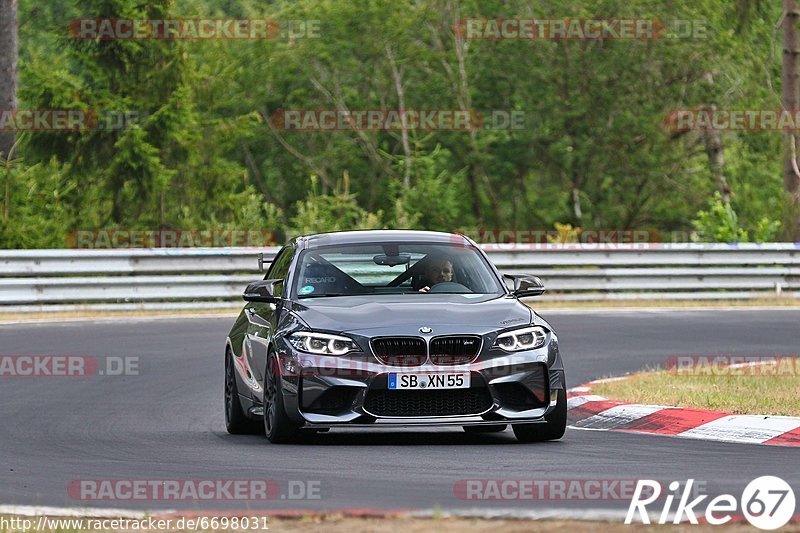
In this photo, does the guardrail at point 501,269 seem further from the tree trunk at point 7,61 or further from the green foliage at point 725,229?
the tree trunk at point 7,61

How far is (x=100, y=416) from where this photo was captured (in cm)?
1316

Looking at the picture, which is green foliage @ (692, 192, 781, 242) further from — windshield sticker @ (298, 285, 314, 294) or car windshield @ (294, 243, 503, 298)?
windshield sticker @ (298, 285, 314, 294)

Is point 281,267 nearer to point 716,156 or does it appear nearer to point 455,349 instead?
point 455,349

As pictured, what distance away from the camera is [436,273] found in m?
11.7

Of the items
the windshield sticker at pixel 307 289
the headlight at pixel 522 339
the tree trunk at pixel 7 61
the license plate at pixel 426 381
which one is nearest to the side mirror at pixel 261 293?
the windshield sticker at pixel 307 289

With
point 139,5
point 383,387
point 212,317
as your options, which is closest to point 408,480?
point 383,387

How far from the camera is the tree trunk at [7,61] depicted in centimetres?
3077

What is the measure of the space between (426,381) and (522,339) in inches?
28.0

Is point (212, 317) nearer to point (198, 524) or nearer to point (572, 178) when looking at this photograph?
point (198, 524)

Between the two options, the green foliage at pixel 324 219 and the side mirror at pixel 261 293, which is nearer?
the side mirror at pixel 261 293

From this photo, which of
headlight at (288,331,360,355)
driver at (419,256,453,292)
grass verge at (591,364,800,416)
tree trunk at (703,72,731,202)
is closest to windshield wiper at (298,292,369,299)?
driver at (419,256,453,292)

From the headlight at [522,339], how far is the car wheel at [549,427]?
1.19ft

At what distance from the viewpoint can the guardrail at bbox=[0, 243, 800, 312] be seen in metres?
24.3

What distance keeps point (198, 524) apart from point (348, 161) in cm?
4226
